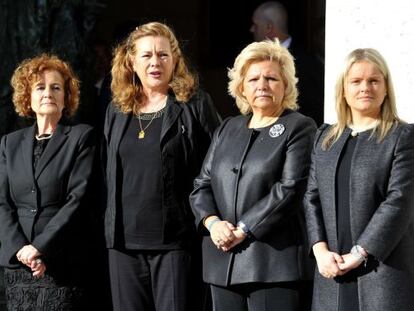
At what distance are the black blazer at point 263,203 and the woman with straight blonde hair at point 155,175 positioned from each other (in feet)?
0.82

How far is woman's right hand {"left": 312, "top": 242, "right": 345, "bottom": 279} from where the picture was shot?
4.68 metres

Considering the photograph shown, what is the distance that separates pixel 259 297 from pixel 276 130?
77 centimetres

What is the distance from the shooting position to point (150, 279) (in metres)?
5.44

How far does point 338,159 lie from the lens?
→ 187 inches

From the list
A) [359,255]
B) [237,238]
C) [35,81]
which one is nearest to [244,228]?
[237,238]

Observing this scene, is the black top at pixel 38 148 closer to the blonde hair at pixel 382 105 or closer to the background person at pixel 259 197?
the background person at pixel 259 197

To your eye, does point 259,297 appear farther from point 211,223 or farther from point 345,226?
point 345,226

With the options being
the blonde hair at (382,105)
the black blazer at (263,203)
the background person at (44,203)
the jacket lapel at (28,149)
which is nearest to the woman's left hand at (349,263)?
the black blazer at (263,203)

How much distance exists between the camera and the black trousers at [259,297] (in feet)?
16.4

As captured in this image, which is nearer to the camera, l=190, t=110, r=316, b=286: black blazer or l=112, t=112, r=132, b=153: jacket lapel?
l=190, t=110, r=316, b=286: black blazer

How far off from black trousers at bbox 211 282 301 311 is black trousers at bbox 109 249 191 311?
1.03 feet

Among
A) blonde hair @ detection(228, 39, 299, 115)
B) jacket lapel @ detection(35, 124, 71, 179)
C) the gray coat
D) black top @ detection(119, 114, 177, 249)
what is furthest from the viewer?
jacket lapel @ detection(35, 124, 71, 179)

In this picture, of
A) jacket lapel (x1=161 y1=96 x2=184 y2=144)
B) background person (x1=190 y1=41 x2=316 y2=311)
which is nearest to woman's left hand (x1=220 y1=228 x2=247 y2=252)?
background person (x1=190 y1=41 x2=316 y2=311)

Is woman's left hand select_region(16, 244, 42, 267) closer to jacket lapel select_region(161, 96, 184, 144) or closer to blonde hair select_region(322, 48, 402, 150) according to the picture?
jacket lapel select_region(161, 96, 184, 144)
